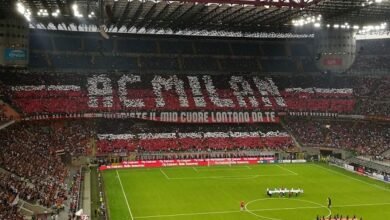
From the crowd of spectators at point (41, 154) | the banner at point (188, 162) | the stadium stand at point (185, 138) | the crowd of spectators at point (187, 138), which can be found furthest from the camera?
the stadium stand at point (185, 138)

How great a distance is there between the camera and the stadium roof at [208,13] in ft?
165

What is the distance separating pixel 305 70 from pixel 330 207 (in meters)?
51.8

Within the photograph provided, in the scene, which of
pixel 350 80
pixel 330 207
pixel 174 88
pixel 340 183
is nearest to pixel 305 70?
pixel 350 80

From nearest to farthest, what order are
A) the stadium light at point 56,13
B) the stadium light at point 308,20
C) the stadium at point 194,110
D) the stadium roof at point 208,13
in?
the stadium at point 194,110, the stadium roof at point 208,13, the stadium light at point 56,13, the stadium light at point 308,20

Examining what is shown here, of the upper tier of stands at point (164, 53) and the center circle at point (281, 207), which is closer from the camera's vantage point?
the center circle at point (281, 207)

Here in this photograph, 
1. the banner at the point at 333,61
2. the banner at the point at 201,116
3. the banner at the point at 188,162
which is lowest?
the banner at the point at 188,162

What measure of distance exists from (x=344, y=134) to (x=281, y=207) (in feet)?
115

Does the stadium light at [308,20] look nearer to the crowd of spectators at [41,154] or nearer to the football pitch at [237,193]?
the football pitch at [237,193]

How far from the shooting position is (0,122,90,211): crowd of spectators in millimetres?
36156

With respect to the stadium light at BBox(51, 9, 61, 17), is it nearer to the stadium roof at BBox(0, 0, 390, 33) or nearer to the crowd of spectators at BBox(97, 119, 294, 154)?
the stadium roof at BBox(0, 0, 390, 33)

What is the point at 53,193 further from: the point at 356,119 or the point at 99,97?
the point at 356,119

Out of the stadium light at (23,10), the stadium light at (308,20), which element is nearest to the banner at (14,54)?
the stadium light at (23,10)

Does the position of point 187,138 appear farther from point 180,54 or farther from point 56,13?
point 56,13

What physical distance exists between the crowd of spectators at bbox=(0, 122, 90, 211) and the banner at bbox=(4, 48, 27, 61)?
10625 millimetres
